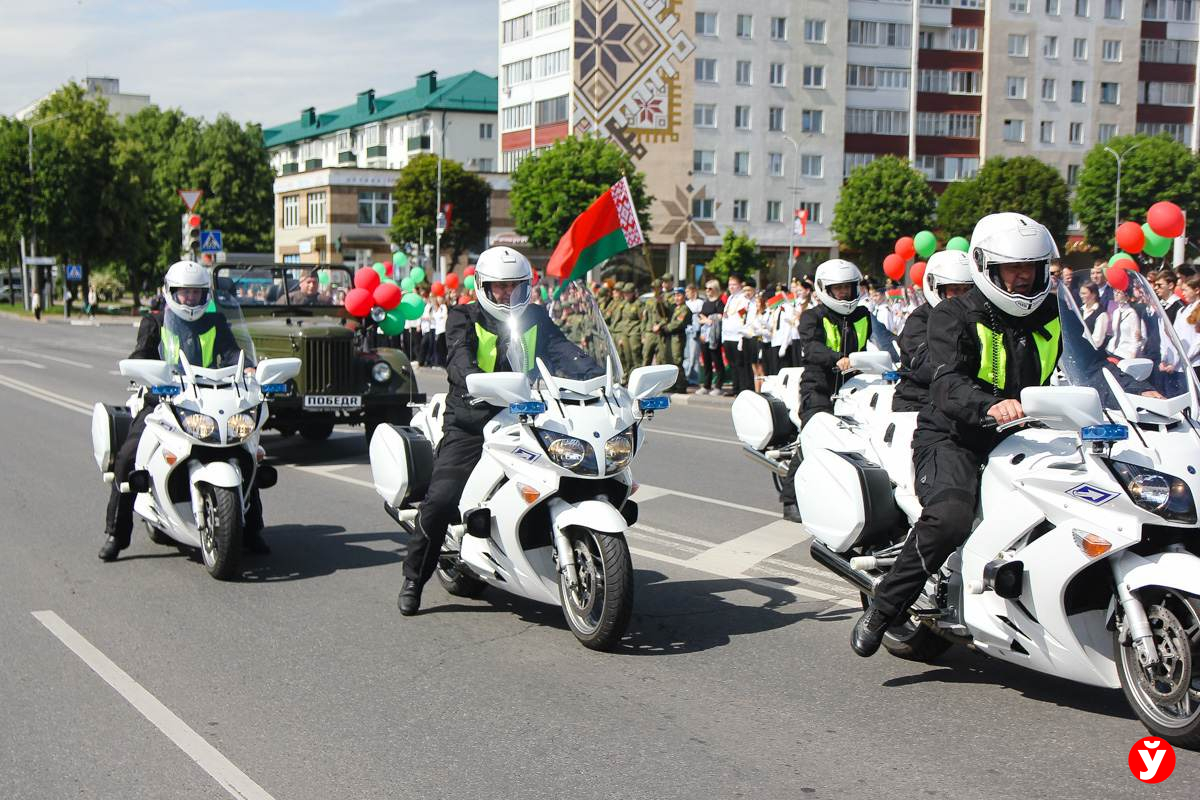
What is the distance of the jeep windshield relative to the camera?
52.6ft

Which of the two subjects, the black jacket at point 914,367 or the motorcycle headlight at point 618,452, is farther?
the black jacket at point 914,367

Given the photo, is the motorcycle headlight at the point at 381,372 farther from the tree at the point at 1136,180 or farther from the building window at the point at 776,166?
the building window at the point at 776,166

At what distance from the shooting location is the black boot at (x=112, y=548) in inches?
344

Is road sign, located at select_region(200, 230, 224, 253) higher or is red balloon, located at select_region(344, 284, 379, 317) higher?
road sign, located at select_region(200, 230, 224, 253)

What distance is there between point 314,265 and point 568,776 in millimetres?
12213

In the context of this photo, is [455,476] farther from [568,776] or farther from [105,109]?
[105,109]

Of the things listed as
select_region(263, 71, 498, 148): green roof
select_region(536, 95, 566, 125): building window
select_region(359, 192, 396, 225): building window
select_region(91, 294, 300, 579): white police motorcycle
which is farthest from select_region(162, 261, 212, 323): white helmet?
select_region(263, 71, 498, 148): green roof

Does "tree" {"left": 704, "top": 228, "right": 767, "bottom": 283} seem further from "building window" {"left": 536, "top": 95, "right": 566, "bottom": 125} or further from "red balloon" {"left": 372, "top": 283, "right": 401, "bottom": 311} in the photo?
"red balloon" {"left": 372, "top": 283, "right": 401, "bottom": 311}

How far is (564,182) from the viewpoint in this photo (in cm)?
7088

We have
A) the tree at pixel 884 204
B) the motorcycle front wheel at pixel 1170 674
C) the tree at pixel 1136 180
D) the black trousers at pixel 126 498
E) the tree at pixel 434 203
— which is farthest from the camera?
the tree at pixel 434 203

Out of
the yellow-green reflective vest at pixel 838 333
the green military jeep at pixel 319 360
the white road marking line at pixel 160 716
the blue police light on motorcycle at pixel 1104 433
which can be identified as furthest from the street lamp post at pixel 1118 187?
the white road marking line at pixel 160 716

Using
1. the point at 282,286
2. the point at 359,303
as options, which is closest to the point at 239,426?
the point at 359,303

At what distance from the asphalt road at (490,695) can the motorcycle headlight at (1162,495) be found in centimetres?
89

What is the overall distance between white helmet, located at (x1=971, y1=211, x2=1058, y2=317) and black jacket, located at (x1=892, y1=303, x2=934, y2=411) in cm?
41
